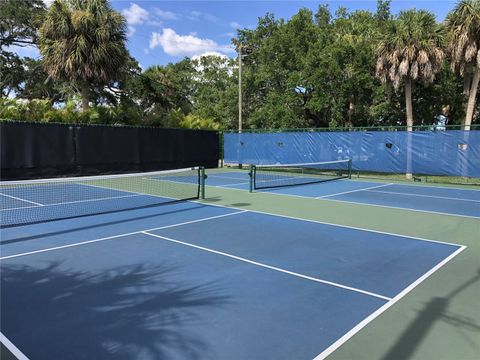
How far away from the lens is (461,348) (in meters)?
3.49

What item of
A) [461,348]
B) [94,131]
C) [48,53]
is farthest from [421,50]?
[461,348]

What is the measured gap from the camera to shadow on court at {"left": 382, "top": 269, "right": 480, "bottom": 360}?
11.3 ft

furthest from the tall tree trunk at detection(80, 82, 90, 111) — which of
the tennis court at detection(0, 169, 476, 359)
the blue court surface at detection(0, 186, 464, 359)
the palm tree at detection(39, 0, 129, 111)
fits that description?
the blue court surface at detection(0, 186, 464, 359)

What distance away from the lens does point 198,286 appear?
491 cm

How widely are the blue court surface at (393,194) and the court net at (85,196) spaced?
253cm

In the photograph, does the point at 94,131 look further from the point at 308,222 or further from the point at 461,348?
the point at 461,348

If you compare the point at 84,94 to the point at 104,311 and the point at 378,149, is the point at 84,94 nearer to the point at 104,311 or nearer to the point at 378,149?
the point at 378,149

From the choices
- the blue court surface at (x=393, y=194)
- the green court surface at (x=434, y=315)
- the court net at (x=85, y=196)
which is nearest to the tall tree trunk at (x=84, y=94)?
the court net at (x=85, y=196)

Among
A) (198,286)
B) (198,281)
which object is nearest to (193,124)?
(198,281)

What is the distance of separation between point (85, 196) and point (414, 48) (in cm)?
1518

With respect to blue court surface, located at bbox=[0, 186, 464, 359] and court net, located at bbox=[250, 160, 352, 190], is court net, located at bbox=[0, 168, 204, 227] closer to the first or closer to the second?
blue court surface, located at bbox=[0, 186, 464, 359]

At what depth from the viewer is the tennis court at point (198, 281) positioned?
361cm

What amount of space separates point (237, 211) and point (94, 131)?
36.3 feet

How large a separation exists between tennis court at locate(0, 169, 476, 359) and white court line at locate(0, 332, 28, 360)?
2 cm
